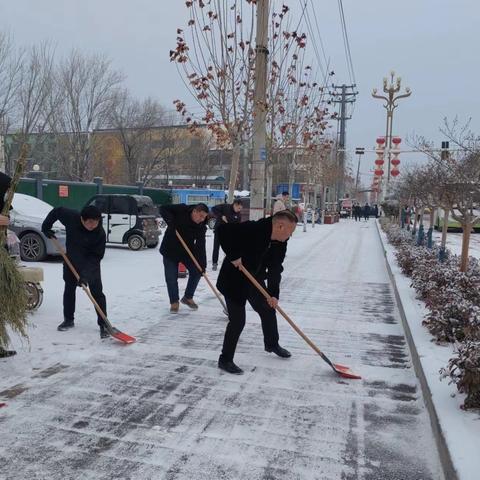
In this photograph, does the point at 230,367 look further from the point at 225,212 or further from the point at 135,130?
the point at 135,130

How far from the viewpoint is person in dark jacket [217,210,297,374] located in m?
4.39

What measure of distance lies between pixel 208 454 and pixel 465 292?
4396mm

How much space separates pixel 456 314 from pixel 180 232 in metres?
3.61

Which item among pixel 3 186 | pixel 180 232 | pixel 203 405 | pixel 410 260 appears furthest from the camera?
pixel 410 260

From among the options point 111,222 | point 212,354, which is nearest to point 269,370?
point 212,354

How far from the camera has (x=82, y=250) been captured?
555 centimetres

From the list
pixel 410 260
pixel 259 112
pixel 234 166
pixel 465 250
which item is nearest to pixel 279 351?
pixel 465 250

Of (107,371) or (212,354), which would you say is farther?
(212,354)

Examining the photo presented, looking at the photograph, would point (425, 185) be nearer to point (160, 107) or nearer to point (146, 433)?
point (146, 433)

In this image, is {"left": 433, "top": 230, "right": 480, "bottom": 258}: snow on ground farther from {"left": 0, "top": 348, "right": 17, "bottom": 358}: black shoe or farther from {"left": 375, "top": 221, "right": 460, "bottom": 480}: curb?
{"left": 0, "top": 348, "right": 17, "bottom": 358}: black shoe

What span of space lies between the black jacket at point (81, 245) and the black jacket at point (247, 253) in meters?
1.75

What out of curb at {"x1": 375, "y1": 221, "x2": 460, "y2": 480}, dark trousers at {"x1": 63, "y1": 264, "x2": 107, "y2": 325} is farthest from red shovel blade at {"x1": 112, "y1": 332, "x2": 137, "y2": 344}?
curb at {"x1": 375, "y1": 221, "x2": 460, "y2": 480}

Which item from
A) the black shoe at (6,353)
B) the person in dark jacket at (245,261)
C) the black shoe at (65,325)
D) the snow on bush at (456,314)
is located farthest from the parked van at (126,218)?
the person in dark jacket at (245,261)

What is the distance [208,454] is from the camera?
123 inches
